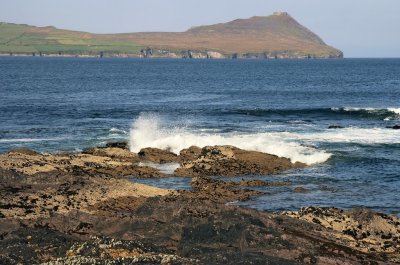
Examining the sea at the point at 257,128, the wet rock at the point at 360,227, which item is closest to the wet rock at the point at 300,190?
the sea at the point at 257,128

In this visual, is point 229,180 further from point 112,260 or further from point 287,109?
point 287,109

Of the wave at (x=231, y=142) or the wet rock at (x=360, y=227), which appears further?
the wave at (x=231, y=142)

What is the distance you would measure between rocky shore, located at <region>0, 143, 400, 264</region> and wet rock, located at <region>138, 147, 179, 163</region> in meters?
8.49

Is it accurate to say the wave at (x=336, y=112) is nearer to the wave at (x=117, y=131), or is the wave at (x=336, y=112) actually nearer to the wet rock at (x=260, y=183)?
the wave at (x=117, y=131)

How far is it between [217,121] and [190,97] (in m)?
32.8

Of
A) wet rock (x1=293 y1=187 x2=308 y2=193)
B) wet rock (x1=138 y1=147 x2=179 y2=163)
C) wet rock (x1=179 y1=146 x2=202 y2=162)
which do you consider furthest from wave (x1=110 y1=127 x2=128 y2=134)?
wet rock (x1=293 y1=187 x2=308 y2=193)

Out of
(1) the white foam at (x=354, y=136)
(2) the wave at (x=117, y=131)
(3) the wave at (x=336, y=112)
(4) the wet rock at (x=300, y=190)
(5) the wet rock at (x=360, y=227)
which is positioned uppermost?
(5) the wet rock at (x=360, y=227)

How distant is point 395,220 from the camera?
85.1 ft

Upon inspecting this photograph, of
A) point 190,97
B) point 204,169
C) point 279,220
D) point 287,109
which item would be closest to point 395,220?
point 279,220

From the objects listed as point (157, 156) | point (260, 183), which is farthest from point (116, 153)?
point (260, 183)

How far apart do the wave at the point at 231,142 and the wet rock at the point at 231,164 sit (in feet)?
8.88

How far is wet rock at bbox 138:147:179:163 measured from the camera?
41844 mm

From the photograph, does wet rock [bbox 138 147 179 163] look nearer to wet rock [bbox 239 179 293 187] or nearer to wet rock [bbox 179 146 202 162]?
wet rock [bbox 179 146 202 162]

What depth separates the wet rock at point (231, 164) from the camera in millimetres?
38250
